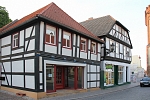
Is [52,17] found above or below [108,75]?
above

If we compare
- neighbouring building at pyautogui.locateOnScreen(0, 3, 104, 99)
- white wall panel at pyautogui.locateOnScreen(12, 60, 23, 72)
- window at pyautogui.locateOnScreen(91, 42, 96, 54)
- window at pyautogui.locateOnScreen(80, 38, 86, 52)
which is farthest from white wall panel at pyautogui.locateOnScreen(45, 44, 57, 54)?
window at pyautogui.locateOnScreen(91, 42, 96, 54)

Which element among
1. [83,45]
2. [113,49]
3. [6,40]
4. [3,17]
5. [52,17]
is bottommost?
[113,49]

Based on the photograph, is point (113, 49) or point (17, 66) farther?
point (113, 49)

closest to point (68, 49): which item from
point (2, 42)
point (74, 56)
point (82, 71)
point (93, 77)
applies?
point (74, 56)

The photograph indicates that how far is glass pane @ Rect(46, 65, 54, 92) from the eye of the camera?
520 inches

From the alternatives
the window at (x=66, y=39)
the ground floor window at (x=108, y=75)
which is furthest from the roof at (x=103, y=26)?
the window at (x=66, y=39)

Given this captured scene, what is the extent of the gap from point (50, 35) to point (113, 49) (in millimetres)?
10359

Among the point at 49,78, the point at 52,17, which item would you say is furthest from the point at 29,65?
the point at 52,17

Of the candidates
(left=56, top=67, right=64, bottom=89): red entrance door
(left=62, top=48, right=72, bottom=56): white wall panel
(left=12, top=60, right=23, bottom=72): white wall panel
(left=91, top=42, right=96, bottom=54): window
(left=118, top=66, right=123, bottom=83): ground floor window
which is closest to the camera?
(left=12, top=60, right=23, bottom=72): white wall panel

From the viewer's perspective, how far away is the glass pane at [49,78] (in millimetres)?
13220

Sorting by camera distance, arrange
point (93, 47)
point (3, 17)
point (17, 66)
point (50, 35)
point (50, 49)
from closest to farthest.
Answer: point (50, 49) < point (50, 35) < point (17, 66) < point (93, 47) < point (3, 17)

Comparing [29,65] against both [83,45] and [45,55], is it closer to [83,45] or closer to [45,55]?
[45,55]

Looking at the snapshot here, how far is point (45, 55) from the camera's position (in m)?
12.9

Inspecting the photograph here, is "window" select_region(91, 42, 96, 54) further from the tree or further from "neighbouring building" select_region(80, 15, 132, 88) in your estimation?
the tree
